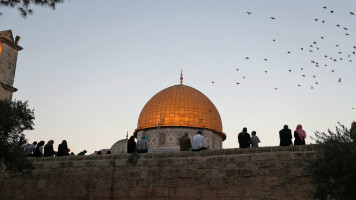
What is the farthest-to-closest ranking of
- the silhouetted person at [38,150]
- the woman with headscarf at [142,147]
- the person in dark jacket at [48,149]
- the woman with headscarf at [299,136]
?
the silhouetted person at [38,150]
the person in dark jacket at [48,149]
the woman with headscarf at [142,147]
the woman with headscarf at [299,136]

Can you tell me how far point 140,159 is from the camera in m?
10.1

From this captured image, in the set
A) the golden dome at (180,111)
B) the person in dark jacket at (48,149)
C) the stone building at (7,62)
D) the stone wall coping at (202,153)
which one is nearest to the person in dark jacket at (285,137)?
the stone wall coping at (202,153)

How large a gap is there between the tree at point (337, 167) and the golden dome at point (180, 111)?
65.4ft

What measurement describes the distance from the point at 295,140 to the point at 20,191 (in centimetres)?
782

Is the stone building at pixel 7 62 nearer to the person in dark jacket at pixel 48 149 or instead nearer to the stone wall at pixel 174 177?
the person in dark jacket at pixel 48 149

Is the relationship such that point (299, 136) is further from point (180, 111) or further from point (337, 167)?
point (180, 111)

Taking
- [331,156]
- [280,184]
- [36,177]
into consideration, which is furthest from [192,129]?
[331,156]

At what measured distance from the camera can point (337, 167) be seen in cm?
664

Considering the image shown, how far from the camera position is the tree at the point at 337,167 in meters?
6.54

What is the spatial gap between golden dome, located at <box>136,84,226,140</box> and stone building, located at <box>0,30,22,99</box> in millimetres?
11176

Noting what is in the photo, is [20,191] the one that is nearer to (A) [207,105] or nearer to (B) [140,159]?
(B) [140,159]

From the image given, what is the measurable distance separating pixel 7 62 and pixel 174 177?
41.7 ft

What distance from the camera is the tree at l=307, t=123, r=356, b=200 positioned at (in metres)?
6.54

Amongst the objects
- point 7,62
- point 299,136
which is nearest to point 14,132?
point 299,136
